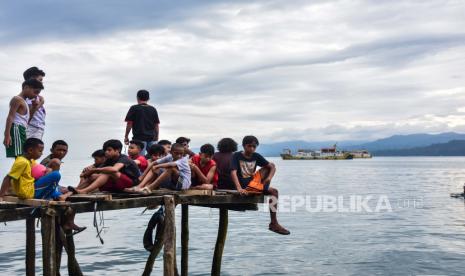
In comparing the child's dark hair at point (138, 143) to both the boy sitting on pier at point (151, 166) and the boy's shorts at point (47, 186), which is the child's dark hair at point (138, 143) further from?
the boy's shorts at point (47, 186)

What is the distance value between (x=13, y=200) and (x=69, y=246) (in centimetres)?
513

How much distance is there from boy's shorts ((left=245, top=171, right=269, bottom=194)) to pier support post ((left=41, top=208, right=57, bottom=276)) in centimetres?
495

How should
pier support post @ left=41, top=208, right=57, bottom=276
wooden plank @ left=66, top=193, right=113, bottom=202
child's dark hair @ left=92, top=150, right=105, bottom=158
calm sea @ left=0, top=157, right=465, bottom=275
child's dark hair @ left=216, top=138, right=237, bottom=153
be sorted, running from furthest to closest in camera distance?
calm sea @ left=0, top=157, right=465, bottom=275 → child's dark hair @ left=216, top=138, right=237, bottom=153 → child's dark hair @ left=92, top=150, right=105, bottom=158 → wooden plank @ left=66, top=193, right=113, bottom=202 → pier support post @ left=41, top=208, right=57, bottom=276

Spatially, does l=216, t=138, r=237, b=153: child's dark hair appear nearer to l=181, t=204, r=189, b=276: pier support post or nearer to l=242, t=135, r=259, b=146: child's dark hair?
l=242, t=135, r=259, b=146: child's dark hair

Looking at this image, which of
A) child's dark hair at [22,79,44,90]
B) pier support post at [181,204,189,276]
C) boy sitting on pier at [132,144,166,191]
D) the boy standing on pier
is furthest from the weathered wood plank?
pier support post at [181,204,189,276]

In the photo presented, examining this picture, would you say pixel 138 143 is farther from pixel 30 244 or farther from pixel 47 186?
pixel 47 186

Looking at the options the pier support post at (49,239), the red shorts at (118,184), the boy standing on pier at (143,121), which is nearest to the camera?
the pier support post at (49,239)

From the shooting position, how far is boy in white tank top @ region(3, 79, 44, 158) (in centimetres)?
1162

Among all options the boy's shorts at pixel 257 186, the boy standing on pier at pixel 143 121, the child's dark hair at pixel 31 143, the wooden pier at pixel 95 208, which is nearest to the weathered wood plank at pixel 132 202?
the wooden pier at pixel 95 208

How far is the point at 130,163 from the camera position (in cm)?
1269

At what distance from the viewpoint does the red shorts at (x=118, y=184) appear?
12375mm

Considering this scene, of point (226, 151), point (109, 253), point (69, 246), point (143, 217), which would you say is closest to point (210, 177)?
point (226, 151)

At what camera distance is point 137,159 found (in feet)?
47.5

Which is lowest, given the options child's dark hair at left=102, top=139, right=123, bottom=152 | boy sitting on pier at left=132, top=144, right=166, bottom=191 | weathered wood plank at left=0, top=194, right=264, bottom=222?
weathered wood plank at left=0, top=194, right=264, bottom=222
